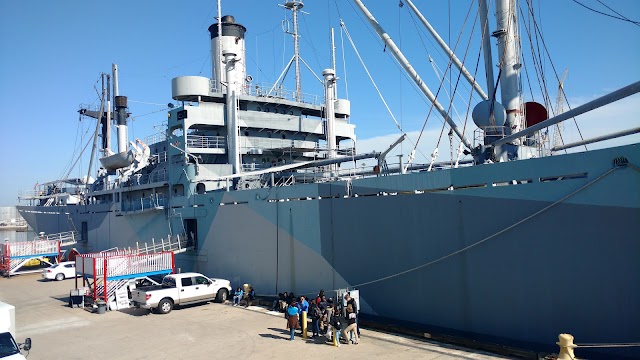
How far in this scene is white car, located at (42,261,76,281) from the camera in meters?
26.0

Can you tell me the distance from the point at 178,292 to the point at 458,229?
33.0 ft

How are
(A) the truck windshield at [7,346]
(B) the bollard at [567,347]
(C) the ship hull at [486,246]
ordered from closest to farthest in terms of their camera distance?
(B) the bollard at [567,347] → (A) the truck windshield at [7,346] → (C) the ship hull at [486,246]

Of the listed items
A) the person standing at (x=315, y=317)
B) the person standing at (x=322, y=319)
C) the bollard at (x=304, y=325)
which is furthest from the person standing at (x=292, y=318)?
the person standing at (x=322, y=319)

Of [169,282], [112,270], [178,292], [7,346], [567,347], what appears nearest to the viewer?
[567,347]

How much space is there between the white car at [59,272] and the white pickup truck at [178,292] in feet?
40.5

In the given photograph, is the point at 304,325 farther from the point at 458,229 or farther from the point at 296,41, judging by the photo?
the point at 296,41

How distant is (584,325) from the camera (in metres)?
9.23

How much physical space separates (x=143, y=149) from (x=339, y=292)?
649 inches

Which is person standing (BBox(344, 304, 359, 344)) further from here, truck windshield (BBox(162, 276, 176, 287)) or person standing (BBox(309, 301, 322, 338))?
truck windshield (BBox(162, 276, 176, 287))

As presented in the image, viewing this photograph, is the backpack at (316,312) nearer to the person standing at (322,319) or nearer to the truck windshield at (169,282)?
the person standing at (322,319)

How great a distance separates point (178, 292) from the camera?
16.3 m

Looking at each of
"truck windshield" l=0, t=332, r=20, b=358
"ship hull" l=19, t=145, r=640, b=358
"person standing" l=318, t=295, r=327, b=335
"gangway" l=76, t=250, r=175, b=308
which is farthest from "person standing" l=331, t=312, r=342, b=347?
"gangway" l=76, t=250, r=175, b=308

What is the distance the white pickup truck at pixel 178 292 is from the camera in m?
15.7

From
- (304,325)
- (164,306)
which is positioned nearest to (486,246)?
(304,325)
